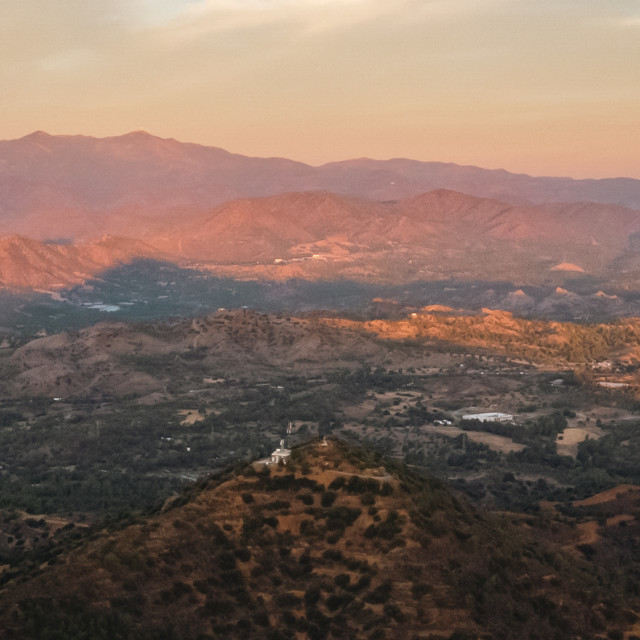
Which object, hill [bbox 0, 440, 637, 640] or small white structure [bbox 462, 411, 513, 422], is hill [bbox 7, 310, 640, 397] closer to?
small white structure [bbox 462, 411, 513, 422]

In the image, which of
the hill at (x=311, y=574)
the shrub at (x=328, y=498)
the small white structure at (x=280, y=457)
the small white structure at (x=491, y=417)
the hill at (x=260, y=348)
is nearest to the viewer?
the hill at (x=311, y=574)

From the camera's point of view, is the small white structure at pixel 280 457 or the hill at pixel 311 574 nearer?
the hill at pixel 311 574

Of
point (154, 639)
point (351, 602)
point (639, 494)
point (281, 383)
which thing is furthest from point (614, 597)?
point (281, 383)

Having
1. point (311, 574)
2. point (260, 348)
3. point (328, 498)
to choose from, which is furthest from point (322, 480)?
point (260, 348)

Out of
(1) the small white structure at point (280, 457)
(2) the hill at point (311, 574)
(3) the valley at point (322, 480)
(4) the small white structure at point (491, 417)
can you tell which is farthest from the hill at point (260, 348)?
(2) the hill at point (311, 574)

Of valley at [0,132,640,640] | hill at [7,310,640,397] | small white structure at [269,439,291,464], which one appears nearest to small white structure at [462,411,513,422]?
valley at [0,132,640,640]

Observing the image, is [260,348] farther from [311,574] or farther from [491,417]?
[311,574]

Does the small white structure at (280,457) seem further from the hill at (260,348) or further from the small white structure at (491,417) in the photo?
the hill at (260,348)
